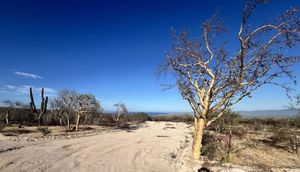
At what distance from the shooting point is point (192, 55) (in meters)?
10.4

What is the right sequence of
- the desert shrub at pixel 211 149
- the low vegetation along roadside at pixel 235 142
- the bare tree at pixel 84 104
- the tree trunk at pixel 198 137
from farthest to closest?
the bare tree at pixel 84 104, the desert shrub at pixel 211 149, the low vegetation along roadside at pixel 235 142, the tree trunk at pixel 198 137

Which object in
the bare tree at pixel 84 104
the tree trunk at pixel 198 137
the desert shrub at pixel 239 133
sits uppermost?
the bare tree at pixel 84 104

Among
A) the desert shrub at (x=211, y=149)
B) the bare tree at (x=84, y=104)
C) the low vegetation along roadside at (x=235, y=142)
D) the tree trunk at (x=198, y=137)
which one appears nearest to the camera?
the tree trunk at (x=198, y=137)

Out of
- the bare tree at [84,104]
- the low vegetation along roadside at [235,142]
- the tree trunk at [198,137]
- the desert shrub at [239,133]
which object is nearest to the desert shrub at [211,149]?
the low vegetation along roadside at [235,142]

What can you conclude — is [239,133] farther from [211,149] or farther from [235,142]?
[211,149]

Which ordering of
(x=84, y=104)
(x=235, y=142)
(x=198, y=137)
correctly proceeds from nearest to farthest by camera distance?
(x=198, y=137) → (x=235, y=142) → (x=84, y=104)

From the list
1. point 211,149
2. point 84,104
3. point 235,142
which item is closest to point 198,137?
point 211,149

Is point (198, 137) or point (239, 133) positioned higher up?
point (198, 137)

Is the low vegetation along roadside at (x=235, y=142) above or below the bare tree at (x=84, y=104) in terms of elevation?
below

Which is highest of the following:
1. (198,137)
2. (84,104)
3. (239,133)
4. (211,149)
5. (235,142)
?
(84,104)

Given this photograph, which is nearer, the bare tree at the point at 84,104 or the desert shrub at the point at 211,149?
the desert shrub at the point at 211,149

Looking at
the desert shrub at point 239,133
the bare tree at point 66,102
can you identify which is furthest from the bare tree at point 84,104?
the desert shrub at point 239,133

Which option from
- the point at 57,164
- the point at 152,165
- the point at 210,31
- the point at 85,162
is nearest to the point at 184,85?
the point at 210,31

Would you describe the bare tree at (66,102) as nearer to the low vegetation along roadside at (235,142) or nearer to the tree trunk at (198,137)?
the low vegetation along roadside at (235,142)
